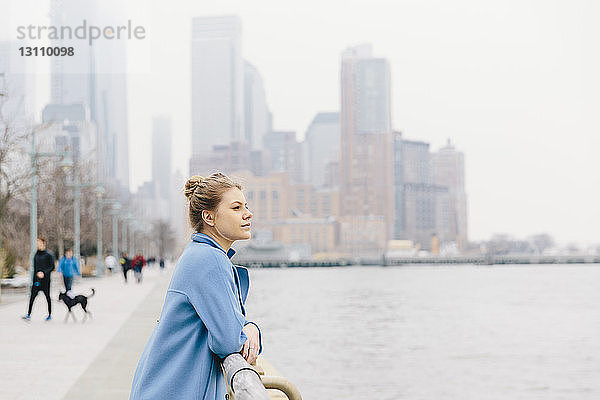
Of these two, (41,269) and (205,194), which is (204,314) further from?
(41,269)

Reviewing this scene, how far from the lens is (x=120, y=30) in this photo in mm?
25328

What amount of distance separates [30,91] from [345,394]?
73.1 feet

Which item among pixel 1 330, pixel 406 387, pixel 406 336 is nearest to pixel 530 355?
pixel 406 336

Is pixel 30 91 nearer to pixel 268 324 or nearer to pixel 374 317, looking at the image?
A: pixel 268 324

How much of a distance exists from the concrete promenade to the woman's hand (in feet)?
20.1

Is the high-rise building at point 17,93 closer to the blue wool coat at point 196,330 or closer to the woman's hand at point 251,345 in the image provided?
the blue wool coat at point 196,330

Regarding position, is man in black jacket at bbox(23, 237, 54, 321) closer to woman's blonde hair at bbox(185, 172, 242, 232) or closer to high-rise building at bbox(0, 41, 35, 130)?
high-rise building at bbox(0, 41, 35, 130)

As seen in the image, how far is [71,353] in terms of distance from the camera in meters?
12.4

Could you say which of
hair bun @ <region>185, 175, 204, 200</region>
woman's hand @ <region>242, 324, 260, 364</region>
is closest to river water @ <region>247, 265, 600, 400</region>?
hair bun @ <region>185, 175, 204, 200</region>

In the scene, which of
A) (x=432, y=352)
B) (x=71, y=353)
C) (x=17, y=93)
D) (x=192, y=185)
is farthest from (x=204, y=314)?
(x=17, y=93)

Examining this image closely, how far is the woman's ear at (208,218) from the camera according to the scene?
9.95ft

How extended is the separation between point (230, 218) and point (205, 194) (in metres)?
0.13

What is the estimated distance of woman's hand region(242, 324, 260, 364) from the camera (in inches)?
111

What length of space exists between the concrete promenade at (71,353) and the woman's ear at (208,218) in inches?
238
